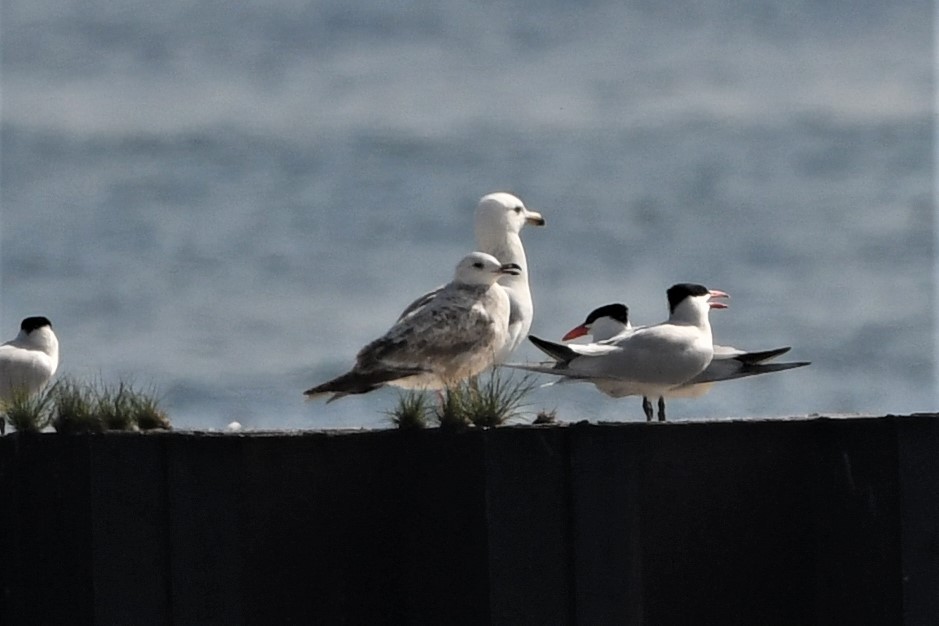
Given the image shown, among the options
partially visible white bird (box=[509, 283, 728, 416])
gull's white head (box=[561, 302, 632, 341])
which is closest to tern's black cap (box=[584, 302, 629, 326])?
gull's white head (box=[561, 302, 632, 341])

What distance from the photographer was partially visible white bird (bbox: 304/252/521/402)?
52.2 feet

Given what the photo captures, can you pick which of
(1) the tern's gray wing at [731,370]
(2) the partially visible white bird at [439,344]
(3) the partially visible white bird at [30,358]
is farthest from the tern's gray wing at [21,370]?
(1) the tern's gray wing at [731,370]

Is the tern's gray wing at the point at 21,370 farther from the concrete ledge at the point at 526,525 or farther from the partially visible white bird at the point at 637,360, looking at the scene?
the partially visible white bird at the point at 637,360

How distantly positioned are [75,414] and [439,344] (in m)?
3.44

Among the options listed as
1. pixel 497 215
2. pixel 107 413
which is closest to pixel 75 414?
pixel 107 413

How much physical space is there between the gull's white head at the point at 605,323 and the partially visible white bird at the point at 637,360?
2739mm

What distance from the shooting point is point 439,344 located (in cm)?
1616

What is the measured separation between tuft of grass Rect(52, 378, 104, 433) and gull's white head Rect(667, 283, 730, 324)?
4194 millimetres

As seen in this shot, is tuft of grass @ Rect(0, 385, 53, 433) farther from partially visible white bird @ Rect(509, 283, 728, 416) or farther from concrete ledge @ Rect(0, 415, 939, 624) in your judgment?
partially visible white bird @ Rect(509, 283, 728, 416)

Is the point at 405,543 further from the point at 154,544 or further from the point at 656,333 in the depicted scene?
the point at 656,333

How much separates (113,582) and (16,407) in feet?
4.88

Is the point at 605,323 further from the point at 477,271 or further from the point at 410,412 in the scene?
the point at 410,412

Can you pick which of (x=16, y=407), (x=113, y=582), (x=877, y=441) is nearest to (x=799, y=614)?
(x=877, y=441)

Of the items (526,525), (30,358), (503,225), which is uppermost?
(503,225)
